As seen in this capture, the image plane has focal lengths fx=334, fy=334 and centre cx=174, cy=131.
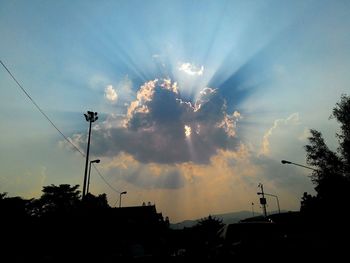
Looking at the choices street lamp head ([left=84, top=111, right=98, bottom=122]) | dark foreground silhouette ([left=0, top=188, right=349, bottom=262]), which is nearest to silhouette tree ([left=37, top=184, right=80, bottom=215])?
dark foreground silhouette ([left=0, top=188, right=349, bottom=262])

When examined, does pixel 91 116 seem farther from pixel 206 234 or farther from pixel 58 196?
pixel 58 196

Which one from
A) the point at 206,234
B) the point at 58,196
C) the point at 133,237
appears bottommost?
the point at 206,234

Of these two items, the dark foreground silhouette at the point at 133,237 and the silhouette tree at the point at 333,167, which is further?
the silhouette tree at the point at 333,167

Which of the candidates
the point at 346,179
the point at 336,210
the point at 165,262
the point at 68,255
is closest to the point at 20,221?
the point at 68,255

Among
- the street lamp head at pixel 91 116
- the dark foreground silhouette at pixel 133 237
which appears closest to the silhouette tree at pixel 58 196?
the dark foreground silhouette at pixel 133 237

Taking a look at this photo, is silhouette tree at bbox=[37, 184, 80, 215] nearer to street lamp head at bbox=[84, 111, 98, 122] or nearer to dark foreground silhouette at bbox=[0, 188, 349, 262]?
dark foreground silhouette at bbox=[0, 188, 349, 262]

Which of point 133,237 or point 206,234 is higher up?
point 133,237

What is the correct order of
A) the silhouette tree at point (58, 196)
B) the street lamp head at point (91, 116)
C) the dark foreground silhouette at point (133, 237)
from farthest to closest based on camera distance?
the silhouette tree at point (58, 196) → the street lamp head at point (91, 116) → the dark foreground silhouette at point (133, 237)

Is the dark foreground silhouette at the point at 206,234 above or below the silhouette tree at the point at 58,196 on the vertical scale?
below

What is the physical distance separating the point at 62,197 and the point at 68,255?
42.1 m

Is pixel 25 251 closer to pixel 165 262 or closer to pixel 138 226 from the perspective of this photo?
pixel 165 262

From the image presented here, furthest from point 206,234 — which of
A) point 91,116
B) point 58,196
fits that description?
point 58,196

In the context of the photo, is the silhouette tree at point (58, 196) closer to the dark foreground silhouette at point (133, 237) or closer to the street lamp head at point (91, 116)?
the dark foreground silhouette at point (133, 237)

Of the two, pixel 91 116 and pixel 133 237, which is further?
pixel 133 237
